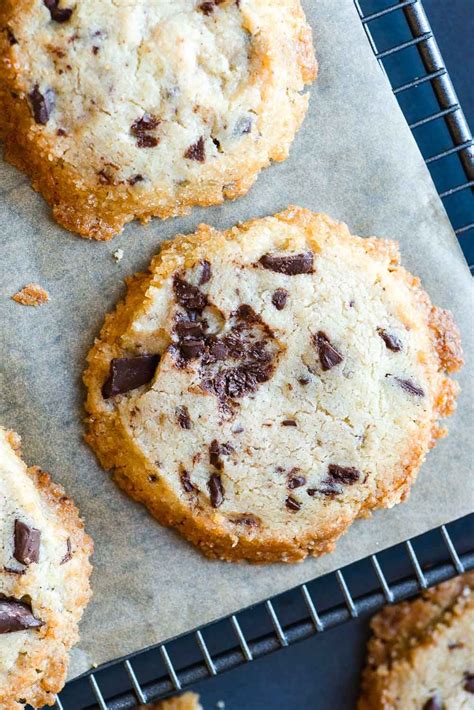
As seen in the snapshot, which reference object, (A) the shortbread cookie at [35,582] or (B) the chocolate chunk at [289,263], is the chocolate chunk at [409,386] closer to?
(B) the chocolate chunk at [289,263]

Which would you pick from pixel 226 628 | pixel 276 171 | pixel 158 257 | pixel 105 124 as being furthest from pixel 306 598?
pixel 105 124

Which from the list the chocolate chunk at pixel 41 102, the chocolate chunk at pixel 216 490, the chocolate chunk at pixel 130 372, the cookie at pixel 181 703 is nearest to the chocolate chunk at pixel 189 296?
the chocolate chunk at pixel 130 372

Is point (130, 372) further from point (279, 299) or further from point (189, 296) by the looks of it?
point (279, 299)

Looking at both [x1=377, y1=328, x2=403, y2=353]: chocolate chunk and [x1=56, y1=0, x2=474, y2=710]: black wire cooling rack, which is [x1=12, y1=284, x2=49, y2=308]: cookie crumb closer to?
[x1=377, y1=328, x2=403, y2=353]: chocolate chunk

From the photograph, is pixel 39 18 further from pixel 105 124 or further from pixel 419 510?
pixel 419 510

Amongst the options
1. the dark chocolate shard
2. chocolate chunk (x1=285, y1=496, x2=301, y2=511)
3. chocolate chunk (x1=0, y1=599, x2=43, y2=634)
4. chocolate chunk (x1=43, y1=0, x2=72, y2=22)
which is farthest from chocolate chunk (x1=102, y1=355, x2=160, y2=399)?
the dark chocolate shard
